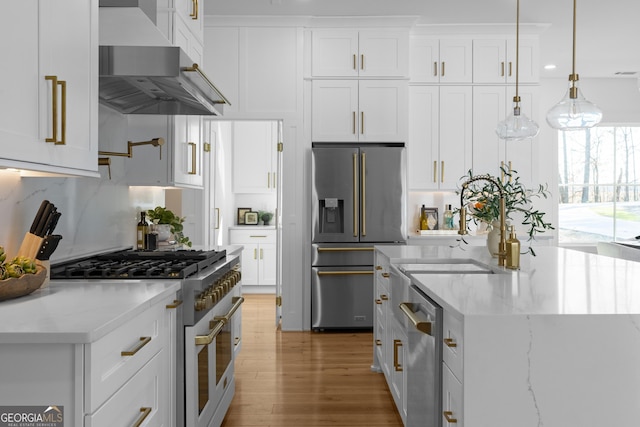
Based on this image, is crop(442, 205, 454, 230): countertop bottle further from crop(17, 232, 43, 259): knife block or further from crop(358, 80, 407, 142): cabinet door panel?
crop(17, 232, 43, 259): knife block

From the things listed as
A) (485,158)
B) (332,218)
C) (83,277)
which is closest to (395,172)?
(332,218)

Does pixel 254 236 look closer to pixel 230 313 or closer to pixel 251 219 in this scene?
pixel 251 219

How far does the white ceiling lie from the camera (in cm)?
475

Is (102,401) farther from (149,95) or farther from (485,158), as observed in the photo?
(485,158)

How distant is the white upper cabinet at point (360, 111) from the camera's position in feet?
17.2

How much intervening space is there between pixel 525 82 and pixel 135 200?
13.2ft

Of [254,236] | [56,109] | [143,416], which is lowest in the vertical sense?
[143,416]

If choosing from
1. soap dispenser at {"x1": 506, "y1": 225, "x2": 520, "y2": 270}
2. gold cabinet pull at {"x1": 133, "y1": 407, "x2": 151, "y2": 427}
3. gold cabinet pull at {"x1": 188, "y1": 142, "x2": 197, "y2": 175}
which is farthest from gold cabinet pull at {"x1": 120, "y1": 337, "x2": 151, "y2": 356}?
gold cabinet pull at {"x1": 188, "y1": 142, "x2": 197, "y2": 175}

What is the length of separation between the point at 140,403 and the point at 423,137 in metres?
4.38

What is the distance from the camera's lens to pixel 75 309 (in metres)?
1.58

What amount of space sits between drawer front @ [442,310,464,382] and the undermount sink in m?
0.83

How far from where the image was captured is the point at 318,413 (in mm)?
3143

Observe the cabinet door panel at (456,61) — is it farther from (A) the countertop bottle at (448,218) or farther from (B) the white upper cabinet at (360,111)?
(A) the countertop bottle at (448,218)

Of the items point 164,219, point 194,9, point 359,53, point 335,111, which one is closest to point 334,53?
point 359,53
